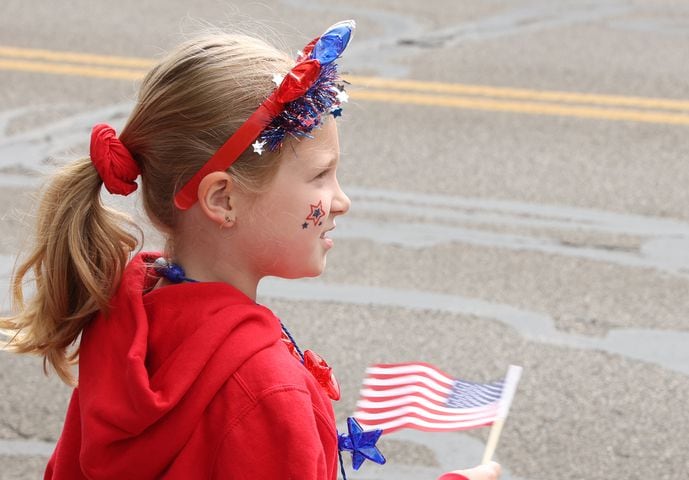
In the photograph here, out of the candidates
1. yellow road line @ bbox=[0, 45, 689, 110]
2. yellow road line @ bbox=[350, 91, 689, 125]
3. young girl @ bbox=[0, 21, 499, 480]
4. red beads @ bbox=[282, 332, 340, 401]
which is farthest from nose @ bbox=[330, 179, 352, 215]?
yellow road line @ bbox=[0, 45, 689, 110]

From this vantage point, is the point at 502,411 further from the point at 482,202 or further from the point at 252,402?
the point at 482,202

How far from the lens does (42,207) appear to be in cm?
194

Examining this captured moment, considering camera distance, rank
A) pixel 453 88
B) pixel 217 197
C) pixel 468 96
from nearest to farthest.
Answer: pixel 217 197 → pixel 468 96 → pixel 453 88

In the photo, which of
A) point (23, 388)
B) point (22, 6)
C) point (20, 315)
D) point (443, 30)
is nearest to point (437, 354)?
point (23, 388)

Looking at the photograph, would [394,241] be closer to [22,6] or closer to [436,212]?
[436,212]

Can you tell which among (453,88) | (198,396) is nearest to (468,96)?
(453,88)

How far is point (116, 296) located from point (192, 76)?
367 mm

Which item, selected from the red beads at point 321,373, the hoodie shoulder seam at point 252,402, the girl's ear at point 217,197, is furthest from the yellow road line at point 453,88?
the hoodie shoulder seam at point 252,402

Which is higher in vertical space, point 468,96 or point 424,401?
point 424,401

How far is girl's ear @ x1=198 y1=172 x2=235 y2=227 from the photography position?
182cm

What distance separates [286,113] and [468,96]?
5353mm

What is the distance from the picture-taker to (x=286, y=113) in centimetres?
181

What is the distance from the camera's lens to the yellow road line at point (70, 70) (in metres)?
7.35

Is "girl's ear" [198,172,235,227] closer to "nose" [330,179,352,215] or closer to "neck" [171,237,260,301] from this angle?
"neck" [171,237,260,301]
